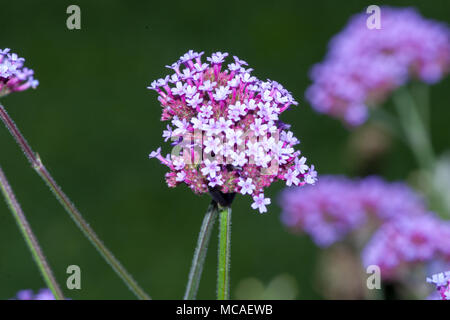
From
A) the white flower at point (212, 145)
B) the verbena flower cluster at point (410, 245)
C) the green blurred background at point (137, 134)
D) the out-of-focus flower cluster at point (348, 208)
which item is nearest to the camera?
the white flower at point (212, 145)

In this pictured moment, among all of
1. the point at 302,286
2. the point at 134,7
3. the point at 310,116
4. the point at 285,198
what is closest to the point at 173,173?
the point at 285,198

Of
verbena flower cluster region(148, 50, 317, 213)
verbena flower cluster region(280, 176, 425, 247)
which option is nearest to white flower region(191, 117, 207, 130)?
verbena flower cluster region(148, 50, 317, 213)

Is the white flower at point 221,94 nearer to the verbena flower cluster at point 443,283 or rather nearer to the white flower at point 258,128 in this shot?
the white flower at point 258,128

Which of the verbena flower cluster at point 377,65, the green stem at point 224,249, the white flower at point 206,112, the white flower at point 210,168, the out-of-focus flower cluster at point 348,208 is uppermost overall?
the verbena flower cluster at point 377,65

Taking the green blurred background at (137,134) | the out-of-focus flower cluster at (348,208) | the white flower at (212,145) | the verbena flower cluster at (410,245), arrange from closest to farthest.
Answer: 1. the white flower at (212,145)
2. the verbena flower cluster at (410,245)
3. the out-of-focus flower cluster at (348,208)
4. the green blurred background at (137,134)

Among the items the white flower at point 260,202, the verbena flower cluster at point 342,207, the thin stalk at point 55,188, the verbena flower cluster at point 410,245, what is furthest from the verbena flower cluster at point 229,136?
the verbena flower cluster at point 342,207
